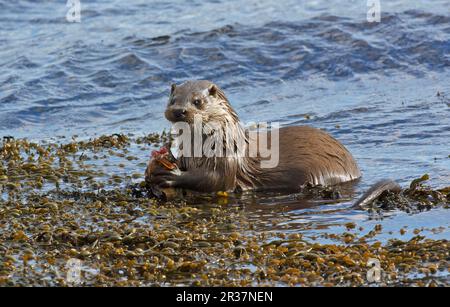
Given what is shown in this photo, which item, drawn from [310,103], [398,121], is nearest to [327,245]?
[398,121]

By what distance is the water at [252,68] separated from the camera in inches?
339

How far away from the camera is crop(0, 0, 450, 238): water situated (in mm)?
8602

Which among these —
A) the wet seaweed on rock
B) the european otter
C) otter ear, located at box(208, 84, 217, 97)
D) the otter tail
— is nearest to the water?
the european otter

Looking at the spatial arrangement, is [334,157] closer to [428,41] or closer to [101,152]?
[101,152]

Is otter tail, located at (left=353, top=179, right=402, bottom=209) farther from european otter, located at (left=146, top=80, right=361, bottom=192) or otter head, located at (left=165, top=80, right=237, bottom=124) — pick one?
otter head, located at (left=165, top=80, right=237, bottom=124)

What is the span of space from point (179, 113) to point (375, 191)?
138 centimetres

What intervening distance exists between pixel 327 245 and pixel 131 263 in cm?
107

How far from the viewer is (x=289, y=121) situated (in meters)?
8.95

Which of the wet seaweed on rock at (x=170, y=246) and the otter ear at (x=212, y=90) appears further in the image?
the otter ear at (x=212, y=90)

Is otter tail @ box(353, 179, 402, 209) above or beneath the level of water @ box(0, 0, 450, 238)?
beneath

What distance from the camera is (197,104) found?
A: 20.6 ft

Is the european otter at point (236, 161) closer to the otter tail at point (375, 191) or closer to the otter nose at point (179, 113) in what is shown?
the otter nose at point (179, 113)

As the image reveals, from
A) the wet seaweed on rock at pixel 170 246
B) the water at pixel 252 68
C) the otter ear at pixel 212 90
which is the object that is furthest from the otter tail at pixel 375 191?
the otter ear at pixel 212 90

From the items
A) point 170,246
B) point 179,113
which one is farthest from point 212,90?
point 170,246
